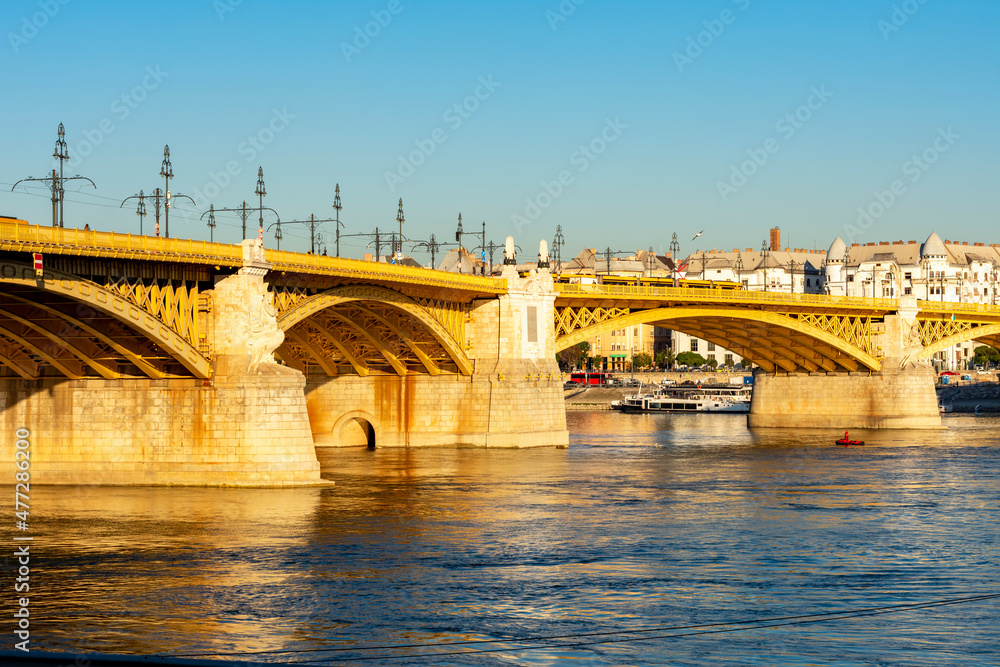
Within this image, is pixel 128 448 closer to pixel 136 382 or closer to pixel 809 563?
pixel 136 382

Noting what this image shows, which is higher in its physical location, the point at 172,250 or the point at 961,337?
the point at 172,250

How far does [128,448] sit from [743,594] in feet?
98.3

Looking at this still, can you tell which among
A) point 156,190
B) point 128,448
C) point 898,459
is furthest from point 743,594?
point 898,459

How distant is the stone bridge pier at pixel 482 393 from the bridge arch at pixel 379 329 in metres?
1.16

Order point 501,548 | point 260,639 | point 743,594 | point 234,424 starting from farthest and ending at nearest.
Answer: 1. point 234,424
2. point 501,548
3. point 743,594
4. point 260,639

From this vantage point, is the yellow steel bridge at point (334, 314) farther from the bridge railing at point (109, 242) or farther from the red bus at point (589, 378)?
the red bus at point (589, 378)

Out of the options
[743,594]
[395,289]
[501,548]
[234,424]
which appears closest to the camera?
[743,594]

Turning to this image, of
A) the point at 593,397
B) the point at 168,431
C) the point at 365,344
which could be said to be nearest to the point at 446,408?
the point at 365,344

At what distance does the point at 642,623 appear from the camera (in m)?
28.9

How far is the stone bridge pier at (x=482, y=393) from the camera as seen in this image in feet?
261

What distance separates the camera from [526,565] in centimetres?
3734

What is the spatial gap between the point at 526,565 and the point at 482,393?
4261 centimetres

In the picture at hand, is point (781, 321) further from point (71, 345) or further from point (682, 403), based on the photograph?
point (682, 403)

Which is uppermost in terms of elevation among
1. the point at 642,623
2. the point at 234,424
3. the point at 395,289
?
the point at 395,289
